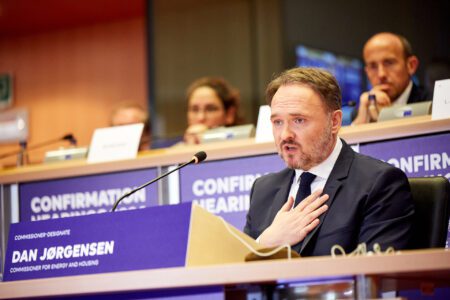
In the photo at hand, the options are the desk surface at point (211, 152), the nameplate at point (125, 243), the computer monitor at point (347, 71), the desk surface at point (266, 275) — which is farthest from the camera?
the computer monitor at point (347, 71)

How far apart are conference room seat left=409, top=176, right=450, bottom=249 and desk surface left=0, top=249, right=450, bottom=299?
0.48 m

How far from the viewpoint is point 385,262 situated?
1826 mm

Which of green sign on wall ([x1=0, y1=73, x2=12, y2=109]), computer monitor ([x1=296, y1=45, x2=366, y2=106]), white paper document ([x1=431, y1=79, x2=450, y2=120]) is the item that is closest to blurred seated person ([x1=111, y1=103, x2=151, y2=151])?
computer monitor ([x1=296, y1=45, x2=366, y2=106])

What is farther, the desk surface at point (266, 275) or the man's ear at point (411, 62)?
the man's ear at point (411, 62)

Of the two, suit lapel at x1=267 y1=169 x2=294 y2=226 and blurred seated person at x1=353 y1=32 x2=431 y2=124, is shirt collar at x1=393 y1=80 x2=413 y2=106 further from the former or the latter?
suit lapel at x1=267 y1=169 x2=294 y2=226

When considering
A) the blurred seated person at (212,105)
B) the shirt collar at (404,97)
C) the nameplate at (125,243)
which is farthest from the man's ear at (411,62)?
the nameplate at (125,243)

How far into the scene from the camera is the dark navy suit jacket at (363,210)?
2607 millimetres

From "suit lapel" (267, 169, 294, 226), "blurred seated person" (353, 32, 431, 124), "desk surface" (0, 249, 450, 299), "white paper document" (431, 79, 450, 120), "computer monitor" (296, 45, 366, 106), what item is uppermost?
"computer monitor" (296, 45, 366, 106)

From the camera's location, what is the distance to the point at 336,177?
2.86 metres

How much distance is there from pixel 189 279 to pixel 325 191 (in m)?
0.97

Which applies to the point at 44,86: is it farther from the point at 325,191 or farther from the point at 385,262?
the point at 385,262

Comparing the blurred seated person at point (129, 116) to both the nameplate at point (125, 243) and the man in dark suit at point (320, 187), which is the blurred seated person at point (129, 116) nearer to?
the man in dark suit at point (320, 187)

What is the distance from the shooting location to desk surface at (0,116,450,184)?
365 cm

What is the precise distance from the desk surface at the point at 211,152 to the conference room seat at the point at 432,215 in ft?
2.98
